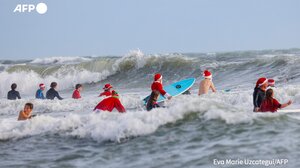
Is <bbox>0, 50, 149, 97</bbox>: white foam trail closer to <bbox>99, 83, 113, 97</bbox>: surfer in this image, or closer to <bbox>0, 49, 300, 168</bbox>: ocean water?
<bbox>99, 83, 113, 97</bbox>: surfer

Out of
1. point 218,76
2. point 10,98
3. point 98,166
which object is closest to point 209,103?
point 98,166

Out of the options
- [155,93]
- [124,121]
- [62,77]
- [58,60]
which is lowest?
[124,121]

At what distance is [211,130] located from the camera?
9.09m

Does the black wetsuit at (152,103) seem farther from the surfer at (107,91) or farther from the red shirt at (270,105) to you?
the surfer at (107,91)

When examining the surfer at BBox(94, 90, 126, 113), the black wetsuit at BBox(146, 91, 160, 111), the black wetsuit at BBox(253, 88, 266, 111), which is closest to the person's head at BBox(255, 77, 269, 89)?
the black wetsuit at BBox(253, 88, 266, 111)

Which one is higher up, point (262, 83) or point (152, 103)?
point (262, 83)

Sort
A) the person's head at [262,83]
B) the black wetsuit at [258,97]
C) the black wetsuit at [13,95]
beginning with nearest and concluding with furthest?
1. the black wetsuit at [258,97]
2. the person's head at [262,83]
3. the black wetsuit at [13,95]

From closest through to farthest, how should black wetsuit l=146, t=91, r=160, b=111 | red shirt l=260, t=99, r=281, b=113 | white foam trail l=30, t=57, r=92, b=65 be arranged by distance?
red shirt l=260, t=99, r=281, b=113, black wetsuit l=146, t=91, r=160, b=111, white foam trail l=30, t=57, r=92, b=65

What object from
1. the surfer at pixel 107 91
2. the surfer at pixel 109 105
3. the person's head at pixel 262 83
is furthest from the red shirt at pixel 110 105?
the surfer at pixel 107 91

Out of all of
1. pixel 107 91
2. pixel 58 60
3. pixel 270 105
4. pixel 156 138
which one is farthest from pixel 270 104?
pixel 58 60

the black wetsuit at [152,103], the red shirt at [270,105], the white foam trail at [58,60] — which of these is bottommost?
the red shirt at [270,105]

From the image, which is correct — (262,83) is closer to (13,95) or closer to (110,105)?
(110,105)

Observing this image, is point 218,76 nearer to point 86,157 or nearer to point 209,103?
point 209,103

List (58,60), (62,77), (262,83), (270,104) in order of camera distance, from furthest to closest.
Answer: (58,60) → (62,77) → (262,83) → (270,104)
